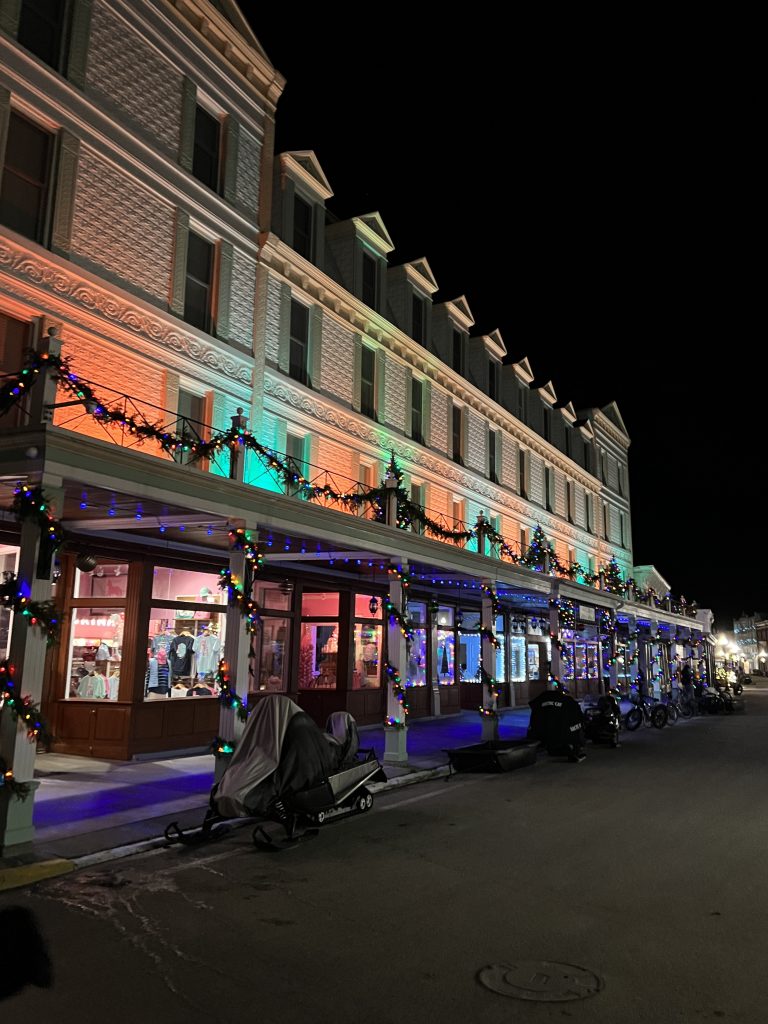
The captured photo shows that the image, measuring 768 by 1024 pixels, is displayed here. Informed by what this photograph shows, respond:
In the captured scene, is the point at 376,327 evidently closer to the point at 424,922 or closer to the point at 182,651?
the point at 182,651

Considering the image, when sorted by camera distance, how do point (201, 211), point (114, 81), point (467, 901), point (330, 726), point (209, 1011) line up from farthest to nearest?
point (201, 211) < point (114, 81) < point (330, 726) < point (467, 901) < point (209, 1011)

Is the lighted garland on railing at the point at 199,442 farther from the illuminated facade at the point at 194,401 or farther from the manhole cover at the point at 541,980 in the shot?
the manhole cover at the point at 541,980

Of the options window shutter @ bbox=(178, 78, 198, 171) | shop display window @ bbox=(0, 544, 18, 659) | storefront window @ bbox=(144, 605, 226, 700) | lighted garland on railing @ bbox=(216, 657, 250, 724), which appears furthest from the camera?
window shutter @ bbox=(178, 78, 198, 171)

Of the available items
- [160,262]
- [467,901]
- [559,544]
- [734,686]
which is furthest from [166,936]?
[734,686]

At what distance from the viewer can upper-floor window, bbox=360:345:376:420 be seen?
2178cm

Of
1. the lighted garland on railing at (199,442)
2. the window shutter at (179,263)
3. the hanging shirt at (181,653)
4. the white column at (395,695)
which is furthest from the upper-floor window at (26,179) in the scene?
the white column at (395,695)

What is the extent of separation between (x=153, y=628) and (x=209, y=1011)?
11.1 m

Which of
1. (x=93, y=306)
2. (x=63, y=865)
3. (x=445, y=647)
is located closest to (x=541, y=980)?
(x=63, y=865)

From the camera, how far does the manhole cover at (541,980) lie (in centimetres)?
492

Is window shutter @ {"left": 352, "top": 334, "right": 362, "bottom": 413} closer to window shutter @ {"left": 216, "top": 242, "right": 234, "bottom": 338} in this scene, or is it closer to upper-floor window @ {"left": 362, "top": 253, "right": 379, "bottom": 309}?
upper-floor window @ {"left": 362, "top": 253, "right": 379, "bottom": 309}

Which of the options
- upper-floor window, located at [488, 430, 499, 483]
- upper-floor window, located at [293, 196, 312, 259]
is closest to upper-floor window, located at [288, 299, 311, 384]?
upper-floor window, located at [293, 196, 312, 259]

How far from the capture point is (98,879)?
7.67 m

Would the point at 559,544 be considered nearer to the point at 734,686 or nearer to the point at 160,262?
the point at 734,686

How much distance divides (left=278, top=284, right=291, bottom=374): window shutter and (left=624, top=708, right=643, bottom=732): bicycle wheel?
1473 centimetres
